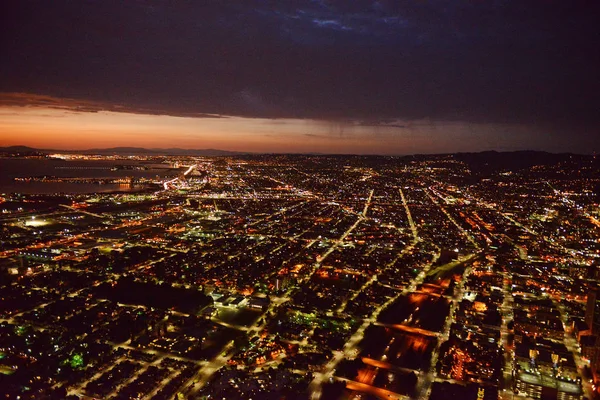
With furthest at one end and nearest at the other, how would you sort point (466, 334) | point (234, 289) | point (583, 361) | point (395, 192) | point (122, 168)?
point (122, 168)
point (395, 192)
point (234, 289)
point (466, 334)
point (583, 361)

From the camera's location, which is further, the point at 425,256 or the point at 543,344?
the point at 425,256

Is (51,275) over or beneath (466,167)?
beneath

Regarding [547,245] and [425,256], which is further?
[547,245]

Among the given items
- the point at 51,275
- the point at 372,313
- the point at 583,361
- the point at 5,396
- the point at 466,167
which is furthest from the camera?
the point at 466,167

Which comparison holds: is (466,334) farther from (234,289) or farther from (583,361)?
(234,289)

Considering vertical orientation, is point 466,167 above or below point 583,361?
above

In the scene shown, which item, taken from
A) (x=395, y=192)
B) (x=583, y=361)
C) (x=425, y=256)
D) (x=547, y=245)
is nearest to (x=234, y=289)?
(x=425, y=256)

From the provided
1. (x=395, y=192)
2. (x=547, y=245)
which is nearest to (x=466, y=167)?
(x=395, y=192)

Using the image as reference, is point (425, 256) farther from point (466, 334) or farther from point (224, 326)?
point (224, 326)

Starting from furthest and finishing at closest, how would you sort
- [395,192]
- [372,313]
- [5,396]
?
1. [395,192]
2. [372,313]
3. [5,396]
